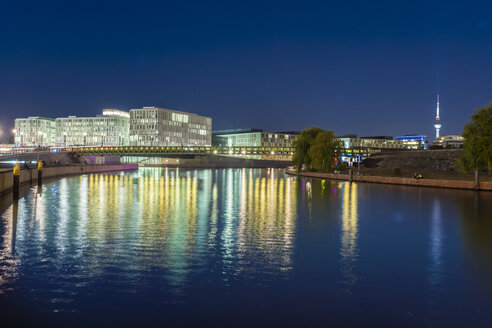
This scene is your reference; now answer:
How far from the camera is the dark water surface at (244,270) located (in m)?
8.66

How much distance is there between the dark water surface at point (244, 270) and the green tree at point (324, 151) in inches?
1992

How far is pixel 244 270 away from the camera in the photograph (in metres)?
11.7

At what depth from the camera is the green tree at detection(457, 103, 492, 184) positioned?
144ft

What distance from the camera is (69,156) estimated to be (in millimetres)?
125688

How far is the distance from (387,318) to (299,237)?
828 centimetres

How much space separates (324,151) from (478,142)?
3054 cm

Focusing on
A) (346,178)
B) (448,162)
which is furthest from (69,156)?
(448,162)

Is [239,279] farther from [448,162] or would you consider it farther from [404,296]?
[448,162]

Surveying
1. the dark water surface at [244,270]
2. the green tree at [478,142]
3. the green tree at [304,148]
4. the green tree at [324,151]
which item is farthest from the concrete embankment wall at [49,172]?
the green tree at [478,142]

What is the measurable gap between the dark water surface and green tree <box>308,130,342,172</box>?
50592 mm

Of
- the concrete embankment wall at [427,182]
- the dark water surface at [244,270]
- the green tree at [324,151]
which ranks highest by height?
the green tree at [324,151]

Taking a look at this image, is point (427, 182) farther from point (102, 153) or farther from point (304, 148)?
point (102, 153)

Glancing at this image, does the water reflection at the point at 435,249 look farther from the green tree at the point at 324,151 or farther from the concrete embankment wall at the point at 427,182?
the green tree at the point at 324,151

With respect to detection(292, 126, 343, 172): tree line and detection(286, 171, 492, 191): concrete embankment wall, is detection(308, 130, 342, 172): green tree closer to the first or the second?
detection(292, 126, 343, 172): tree line
